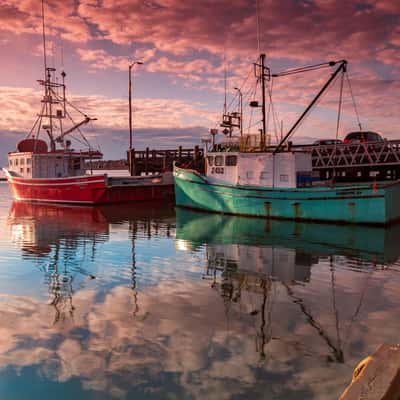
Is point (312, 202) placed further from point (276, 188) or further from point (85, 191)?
point (85, 191)

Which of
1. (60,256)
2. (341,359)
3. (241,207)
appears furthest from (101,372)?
(241,207)

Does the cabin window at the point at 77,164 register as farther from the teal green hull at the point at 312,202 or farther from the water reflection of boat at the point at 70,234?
the teal green hull at the point at 312,202

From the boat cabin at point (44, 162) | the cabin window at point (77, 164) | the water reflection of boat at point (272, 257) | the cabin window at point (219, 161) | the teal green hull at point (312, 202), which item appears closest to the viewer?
the water reflection of boat at point (272, 257)

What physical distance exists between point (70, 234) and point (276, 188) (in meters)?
10.5

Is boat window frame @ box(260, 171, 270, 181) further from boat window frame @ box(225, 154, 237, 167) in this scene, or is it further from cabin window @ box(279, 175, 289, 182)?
boat window frame @ box(225, 154, 237, 167)

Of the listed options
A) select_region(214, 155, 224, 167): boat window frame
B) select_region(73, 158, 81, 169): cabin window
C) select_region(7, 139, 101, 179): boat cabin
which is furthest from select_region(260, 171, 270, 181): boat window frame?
select_region(73, 158, 81, 169): cabin window

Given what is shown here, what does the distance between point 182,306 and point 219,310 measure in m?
0.81

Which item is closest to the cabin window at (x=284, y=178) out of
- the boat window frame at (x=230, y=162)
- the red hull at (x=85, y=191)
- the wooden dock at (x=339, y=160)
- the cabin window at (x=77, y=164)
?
the boat window frame at (x=230, y=162)

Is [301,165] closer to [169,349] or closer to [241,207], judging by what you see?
[241,207]

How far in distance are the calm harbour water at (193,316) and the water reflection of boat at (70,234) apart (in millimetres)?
94

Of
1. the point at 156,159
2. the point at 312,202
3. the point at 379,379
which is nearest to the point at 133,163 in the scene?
the point at 156,159

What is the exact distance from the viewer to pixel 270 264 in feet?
39.9

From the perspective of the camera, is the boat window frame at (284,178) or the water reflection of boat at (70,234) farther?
the boat window frame at (284,178)

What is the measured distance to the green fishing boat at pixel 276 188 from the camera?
19.0 metres
